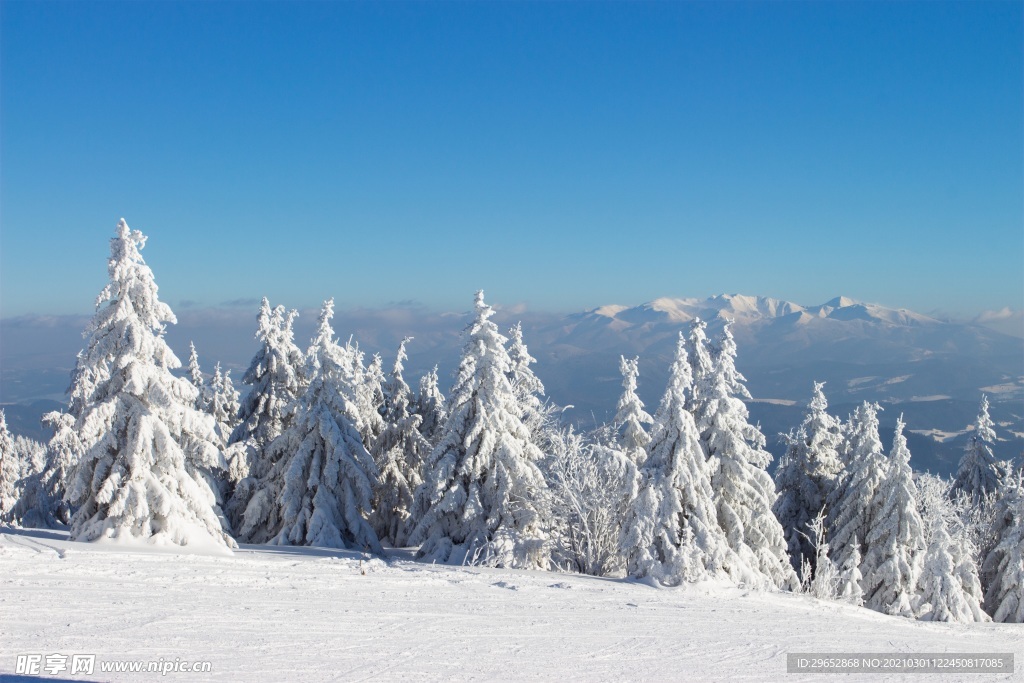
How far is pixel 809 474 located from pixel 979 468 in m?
20.9

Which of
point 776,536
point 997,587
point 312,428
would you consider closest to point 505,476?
point 312,428

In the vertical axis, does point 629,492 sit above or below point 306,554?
above

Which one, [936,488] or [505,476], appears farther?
[936,488]

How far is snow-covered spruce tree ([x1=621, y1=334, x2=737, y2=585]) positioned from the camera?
19703mm

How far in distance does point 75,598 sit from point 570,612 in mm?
9456

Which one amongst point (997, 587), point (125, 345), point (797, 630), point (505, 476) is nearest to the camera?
point (797, 630)

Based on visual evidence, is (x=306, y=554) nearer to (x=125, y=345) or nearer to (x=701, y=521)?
(x=125, y=345)

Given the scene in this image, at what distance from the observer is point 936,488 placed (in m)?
38.6

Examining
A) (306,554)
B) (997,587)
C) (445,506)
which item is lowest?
(997,587)

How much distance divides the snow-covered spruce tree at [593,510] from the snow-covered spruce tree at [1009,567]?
18.2 meters

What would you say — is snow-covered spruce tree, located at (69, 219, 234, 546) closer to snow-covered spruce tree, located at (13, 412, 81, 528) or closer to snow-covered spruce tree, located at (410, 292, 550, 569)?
snow-covered spruce tree, located at (410, 292, 550, 569)

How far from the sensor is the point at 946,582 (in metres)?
Answer: 25.8

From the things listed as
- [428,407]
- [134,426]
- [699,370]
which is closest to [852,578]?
[699,370]

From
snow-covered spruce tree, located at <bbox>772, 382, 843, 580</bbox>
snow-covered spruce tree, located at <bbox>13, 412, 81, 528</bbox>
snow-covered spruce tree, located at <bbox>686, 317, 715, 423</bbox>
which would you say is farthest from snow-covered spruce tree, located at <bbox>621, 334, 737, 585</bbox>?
snow-covered spruce tree, located at <bbox>13, 412, 81, 528</bbox>
